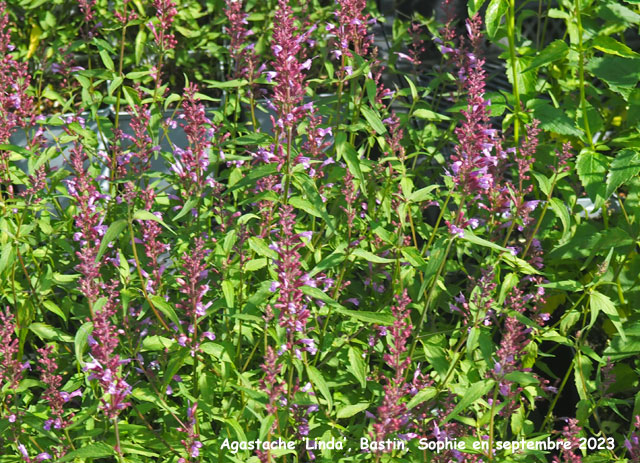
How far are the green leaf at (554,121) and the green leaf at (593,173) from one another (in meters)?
0.11

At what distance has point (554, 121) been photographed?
2990 mm

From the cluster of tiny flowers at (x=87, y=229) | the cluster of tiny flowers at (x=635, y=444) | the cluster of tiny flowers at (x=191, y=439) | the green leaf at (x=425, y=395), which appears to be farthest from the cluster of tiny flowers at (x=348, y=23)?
the cluster of tiny flowers at (x=635, y=444)

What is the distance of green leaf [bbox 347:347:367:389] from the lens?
2.44 meters

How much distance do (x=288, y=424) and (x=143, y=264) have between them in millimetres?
882

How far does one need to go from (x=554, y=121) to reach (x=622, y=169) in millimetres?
387

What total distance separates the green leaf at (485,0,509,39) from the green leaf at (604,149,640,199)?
A: 2.15ft

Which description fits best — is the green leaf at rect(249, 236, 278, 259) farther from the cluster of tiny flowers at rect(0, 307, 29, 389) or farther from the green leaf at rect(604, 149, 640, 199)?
the green leaf at rect(604, 149, 640, 199)

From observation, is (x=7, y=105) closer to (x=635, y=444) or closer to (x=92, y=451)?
(x=92, y=451)

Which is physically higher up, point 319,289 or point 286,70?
point 286,70

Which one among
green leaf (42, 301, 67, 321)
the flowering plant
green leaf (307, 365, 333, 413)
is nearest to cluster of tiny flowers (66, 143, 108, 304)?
the flowering plant

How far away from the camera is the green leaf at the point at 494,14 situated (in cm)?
282

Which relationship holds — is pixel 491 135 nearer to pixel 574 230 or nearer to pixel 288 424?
pixel 574 230

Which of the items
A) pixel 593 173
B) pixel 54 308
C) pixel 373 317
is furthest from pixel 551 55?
pixel 54 308

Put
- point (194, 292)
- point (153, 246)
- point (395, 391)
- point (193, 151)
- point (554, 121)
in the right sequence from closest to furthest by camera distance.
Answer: point (395, 391) → point (194, 292) → point (153, 246) → point (193, 151) → point (554, 121)
